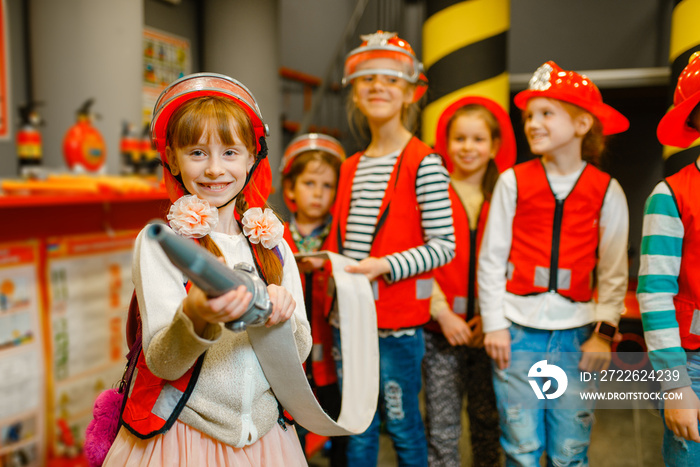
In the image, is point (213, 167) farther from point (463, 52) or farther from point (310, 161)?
point (463, 52)

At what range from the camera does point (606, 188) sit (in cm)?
123

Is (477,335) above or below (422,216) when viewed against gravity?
below

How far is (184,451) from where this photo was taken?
854 mm

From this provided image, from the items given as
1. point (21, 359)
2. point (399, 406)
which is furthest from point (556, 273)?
point (21, 359)

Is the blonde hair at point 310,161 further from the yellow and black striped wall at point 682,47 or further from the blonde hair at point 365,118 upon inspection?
the yellow and black striped wall at point 682,47

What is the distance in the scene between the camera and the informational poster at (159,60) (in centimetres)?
313

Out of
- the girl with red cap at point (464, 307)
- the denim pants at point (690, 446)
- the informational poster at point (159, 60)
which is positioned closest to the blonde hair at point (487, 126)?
the girl with red cap at point (464, 307)

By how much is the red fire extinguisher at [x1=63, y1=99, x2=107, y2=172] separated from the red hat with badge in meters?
1.50

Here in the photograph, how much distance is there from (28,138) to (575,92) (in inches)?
80.0

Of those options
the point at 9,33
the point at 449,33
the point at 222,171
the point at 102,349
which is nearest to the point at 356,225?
the point at 222,171

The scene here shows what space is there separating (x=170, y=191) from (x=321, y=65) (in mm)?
2959

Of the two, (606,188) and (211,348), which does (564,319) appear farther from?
(211,348)

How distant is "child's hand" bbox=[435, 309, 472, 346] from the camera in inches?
58.2

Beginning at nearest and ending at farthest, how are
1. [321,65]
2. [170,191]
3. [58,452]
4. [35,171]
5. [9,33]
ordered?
[170,191], [35,171], [58,452], [9,33], [321,65]
